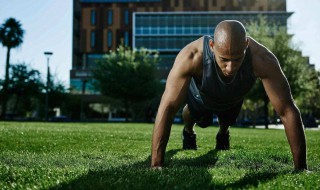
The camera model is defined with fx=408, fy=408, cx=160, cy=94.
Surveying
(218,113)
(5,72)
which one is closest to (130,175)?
(218,113)

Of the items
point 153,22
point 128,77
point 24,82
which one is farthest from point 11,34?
point 153,22

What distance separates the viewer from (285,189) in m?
3.59

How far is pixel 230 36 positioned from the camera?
3957 mm

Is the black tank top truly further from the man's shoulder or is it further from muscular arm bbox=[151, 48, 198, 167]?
muscular arm bbox=[151, 48, 198, 167]

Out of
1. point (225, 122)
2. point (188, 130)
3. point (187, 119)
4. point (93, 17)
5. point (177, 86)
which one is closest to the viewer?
point (177, 86)

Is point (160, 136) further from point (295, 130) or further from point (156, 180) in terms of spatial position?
point (295, 130)

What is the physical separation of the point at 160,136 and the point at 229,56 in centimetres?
118

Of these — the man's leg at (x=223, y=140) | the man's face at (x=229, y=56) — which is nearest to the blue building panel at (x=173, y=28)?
the man's leg at (x=223, y=140)

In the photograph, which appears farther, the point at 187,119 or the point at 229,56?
the point at 187,119

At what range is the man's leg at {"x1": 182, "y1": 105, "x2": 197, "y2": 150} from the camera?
22.8 ft

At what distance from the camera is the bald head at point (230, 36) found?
3963 mm

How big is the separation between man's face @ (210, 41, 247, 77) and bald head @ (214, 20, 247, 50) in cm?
1

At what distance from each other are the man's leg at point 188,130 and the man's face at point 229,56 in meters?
2.65

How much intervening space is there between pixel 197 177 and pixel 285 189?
2.85 ft
